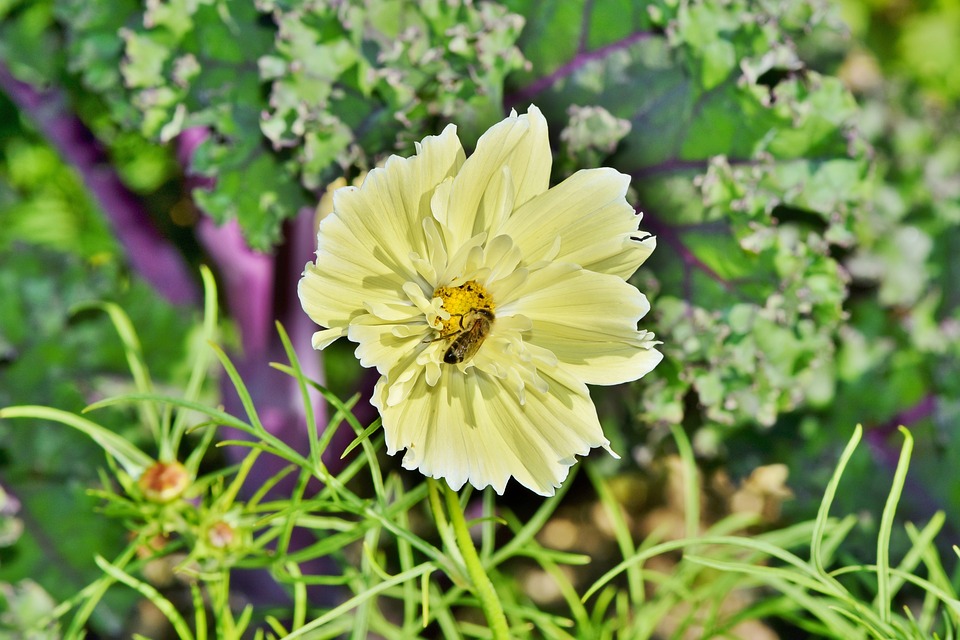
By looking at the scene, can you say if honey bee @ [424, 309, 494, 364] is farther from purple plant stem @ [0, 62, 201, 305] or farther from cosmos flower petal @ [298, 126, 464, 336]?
purple plant stem @ [0, 62, 201, 305]

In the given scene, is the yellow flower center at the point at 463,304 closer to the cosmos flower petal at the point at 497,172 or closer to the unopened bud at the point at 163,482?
the cosmos flower petal at the point at 497,172

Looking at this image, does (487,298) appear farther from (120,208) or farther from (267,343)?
(120,208)

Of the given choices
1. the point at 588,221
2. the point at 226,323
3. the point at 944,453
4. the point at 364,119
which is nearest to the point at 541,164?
the point at 588,221

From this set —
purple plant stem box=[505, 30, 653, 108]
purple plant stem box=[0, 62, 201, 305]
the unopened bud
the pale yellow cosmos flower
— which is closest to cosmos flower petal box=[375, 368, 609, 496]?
the pale yellow cosmos flower

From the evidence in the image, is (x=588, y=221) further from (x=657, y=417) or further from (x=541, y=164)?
(x=657, y=417)

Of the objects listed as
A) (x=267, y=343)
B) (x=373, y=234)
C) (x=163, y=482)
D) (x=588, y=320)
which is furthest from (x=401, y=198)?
(x=267, y=343)

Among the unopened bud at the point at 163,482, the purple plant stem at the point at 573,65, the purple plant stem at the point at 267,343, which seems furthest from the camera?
the purple plant stem at the point at 267,343

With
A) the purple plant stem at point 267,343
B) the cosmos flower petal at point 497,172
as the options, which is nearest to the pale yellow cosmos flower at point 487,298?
the cosmos flower petal at point 497,172
